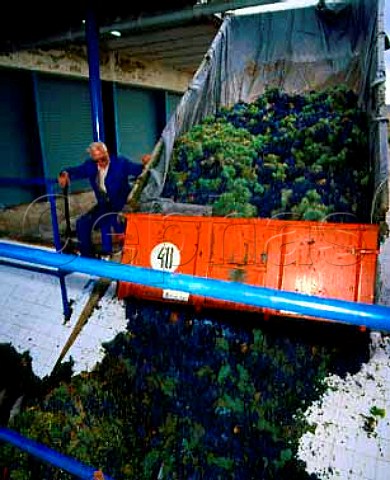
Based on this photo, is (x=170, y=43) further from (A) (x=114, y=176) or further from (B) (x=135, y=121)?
(A) (x=114, y=176)

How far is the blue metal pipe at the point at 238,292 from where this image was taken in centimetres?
62

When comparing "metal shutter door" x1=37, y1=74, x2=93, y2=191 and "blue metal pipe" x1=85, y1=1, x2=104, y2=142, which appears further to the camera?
"metal shutter door" x1=37, y1=74, x2=93, y2=191

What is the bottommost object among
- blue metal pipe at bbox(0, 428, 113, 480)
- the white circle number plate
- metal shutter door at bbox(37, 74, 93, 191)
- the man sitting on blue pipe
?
blue metal pipe at bbox(0, 428, 113, 480)

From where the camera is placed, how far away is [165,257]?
2664mm

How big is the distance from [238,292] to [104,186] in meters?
2.97

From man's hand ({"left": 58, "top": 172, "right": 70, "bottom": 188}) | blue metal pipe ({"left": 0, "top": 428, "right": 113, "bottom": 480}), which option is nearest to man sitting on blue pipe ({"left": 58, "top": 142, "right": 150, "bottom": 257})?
man's hand ({"left": 58, "top": 172, "right": 70, "bottom": 188})

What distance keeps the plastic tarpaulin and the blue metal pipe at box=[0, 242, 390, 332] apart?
134 inches

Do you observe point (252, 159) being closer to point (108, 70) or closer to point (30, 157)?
point (30, 157)

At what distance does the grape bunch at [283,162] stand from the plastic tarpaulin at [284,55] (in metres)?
0.34

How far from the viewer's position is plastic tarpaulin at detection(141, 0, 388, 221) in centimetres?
434

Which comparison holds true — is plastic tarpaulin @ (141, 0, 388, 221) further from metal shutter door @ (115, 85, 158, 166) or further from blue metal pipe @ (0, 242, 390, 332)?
metal shutter door @ (115, 85, 158, 166)

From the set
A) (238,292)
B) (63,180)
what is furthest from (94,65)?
(238,292)

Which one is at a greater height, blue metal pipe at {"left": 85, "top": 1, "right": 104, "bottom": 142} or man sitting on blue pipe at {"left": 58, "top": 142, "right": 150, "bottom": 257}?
blue metal pipe at {"left": 85, "top": 1, "right": 104, "bottom": 142}

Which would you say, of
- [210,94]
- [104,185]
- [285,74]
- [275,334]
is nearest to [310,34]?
[285,74]
